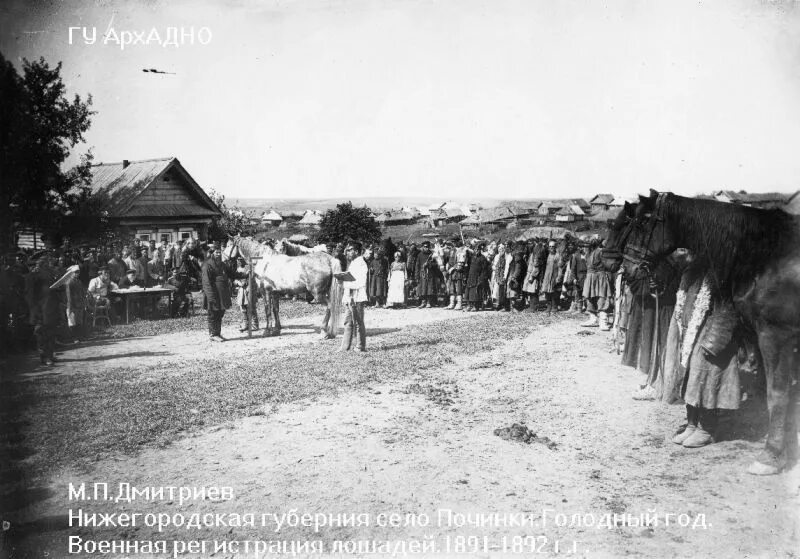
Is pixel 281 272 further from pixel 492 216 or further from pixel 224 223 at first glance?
pixel 492 216

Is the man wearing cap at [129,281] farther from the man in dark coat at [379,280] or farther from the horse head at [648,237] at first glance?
the horse head at [648,237]

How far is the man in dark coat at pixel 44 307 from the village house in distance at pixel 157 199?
9.61 m

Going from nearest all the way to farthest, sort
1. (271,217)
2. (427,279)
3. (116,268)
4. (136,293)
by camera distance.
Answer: (136,293), (116,268), (427,279), (271,217)

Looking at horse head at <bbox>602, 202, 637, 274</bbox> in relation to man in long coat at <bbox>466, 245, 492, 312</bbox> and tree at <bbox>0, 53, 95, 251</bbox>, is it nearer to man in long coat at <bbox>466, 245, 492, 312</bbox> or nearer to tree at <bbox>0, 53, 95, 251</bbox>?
tree at <bbox>0, 53, 95, 251</bbox>

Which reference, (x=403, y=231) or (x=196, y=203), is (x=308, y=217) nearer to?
(x=403, y=231)

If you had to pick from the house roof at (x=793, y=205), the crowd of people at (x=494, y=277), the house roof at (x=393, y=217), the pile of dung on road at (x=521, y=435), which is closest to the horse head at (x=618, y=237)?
the house roof at (x=793, y=205)

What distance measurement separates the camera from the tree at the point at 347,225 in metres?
30.3

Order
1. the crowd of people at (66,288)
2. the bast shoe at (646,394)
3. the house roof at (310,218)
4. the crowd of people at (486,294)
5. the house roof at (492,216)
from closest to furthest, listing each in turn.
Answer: the crowd of people at (486,294) < the bast shoe at (646,394) < the crowd of people at (66,288) < the house roof at (492,216) < the house roof at (310,218)

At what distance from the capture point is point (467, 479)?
15.3 feet

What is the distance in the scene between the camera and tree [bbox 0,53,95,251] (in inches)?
252

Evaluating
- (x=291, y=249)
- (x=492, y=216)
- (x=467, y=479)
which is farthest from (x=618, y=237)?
(x=492, y=216)

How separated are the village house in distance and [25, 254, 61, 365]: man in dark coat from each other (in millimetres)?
9608

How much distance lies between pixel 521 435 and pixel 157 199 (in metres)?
18.5

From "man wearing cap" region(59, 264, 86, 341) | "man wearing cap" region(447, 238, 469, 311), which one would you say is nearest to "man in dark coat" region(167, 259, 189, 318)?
"man wearing cap" region(59, 264, 86, 341)
